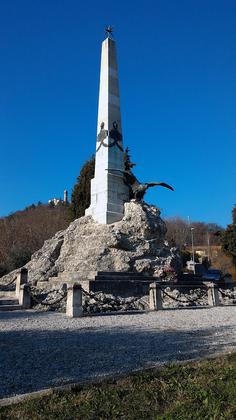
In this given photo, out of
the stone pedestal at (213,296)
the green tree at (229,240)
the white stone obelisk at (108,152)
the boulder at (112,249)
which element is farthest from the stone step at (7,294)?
the green tree at (229,240)

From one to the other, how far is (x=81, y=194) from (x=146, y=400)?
31156 millimetres

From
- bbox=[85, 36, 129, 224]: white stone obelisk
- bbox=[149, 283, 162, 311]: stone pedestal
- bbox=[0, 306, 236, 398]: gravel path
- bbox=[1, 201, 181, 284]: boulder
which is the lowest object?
bbox=[0, 306, 236, 398]: gravel path

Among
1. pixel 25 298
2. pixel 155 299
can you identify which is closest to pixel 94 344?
pixel 155 299

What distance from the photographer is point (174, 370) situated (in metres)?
4.83

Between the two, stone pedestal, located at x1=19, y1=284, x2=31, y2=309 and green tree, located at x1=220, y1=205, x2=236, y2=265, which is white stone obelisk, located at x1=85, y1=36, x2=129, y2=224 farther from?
green tree, located at x1=220, y1=205, x2=236, y2=265

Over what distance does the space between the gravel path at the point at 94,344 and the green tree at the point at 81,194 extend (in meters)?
22.0

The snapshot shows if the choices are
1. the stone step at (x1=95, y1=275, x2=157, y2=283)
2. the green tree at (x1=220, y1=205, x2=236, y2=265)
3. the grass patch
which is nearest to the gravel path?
the grass patch

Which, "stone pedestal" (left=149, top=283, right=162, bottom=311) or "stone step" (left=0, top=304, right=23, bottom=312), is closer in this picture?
"stone pedestal" (left=149, top=283, right=162, bottom=311)

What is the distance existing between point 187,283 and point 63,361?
13131mm

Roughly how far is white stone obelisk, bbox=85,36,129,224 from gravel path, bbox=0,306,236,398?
988cm

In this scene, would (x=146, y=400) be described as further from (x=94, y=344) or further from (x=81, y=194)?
(x=81, y=194)

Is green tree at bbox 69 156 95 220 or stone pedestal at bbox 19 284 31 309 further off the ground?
green tree at bbox 69 156 95 220

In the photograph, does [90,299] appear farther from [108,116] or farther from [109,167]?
[108,116]

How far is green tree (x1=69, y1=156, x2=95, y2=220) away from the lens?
33781 millimetres
